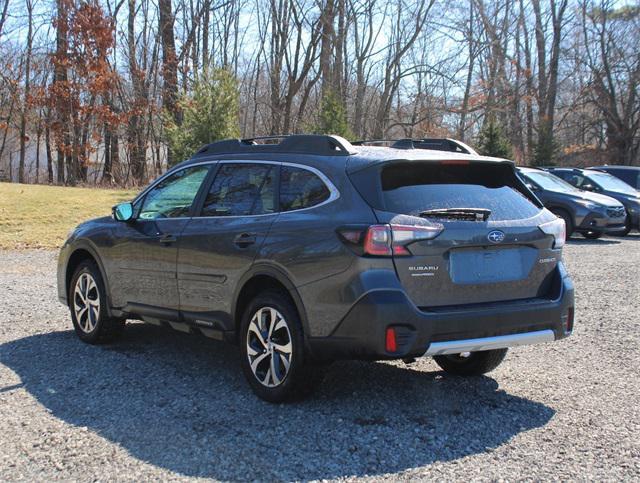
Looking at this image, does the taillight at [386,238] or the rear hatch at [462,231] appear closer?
the taillight at [386,238]

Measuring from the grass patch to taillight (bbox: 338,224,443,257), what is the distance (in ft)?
37.6

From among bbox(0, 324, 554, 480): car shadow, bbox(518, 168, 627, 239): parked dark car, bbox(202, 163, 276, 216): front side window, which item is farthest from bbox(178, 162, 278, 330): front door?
bbox(518, 168, 627, 239): parked dark car

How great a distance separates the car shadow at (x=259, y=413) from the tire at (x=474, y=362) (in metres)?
0.10

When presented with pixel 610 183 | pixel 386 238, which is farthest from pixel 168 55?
pixel 386 238

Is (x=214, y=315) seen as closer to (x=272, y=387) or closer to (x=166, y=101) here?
(x=272, y=387)

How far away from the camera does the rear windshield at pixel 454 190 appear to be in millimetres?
4293

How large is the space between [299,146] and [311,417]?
188 centimetres

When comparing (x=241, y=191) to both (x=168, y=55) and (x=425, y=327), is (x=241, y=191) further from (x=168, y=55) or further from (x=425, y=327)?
(x=168, y=55)

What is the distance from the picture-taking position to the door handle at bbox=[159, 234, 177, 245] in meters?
5.44

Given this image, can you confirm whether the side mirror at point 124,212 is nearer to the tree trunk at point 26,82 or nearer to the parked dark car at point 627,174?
the parked dark car at point 627,174

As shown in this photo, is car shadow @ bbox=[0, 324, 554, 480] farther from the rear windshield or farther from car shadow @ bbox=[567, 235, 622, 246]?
car shadow @ bbox=[567, 235, 622, 246]

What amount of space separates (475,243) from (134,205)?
3202 millimetres

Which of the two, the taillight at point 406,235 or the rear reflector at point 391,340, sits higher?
the taillight at point 406,235

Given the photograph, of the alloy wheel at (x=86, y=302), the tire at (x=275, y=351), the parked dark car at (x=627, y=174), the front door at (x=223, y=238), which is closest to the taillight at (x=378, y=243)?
the tire at (x=275, y=351)
